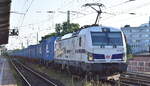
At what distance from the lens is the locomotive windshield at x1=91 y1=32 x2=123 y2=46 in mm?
17000

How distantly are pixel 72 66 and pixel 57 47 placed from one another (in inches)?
272

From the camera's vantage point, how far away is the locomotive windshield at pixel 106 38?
17.0m

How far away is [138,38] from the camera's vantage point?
137625mm

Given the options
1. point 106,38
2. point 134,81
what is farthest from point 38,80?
point 106,38

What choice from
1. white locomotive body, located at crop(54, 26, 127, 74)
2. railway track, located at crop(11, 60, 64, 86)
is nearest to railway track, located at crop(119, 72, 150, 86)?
white locomotive body, located at crop(54, 26, 127, 74)

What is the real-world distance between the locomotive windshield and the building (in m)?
113

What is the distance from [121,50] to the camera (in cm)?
1698

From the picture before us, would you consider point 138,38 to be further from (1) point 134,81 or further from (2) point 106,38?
(2) point 106,38

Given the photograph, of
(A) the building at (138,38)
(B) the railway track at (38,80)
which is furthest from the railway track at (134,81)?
(A) the building at (138,38)

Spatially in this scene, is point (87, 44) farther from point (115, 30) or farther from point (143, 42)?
point (143, 42)

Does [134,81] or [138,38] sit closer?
[134,81]

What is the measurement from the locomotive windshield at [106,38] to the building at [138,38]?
370 ft

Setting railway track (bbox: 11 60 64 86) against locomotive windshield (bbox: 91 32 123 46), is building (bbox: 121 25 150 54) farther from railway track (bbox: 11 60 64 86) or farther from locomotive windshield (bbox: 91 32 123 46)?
locomotive windshield (bbox: 91 32 123 46)

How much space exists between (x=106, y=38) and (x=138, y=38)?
404 feet
